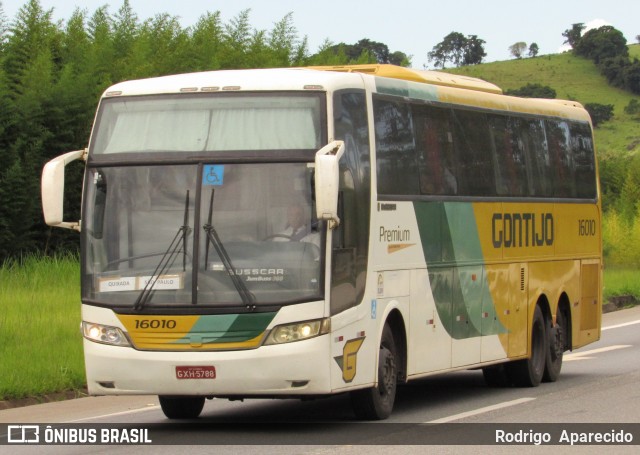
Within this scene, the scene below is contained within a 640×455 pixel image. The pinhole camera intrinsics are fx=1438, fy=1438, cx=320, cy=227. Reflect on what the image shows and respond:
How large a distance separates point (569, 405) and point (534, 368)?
9.70 feet

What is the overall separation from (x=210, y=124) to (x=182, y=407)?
3.05m

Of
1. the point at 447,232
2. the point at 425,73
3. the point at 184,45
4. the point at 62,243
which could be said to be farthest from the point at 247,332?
the point at 184,45

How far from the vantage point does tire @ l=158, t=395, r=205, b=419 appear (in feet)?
46.5

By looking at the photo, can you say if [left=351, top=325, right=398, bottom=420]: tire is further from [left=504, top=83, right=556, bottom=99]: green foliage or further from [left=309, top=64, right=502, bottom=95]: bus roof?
[left=504, top=83, right=556, bottom=99]: green foliage

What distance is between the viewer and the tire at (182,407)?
14.2 metres

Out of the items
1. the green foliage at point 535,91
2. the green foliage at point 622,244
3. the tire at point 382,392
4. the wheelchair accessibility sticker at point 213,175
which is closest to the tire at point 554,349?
the tire at point 382,392

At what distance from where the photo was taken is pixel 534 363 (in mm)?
18078

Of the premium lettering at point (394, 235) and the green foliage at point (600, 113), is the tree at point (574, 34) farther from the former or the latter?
the premium lettering at point (394, 235)

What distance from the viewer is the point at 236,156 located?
12750 mm

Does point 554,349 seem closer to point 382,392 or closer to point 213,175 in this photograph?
point 382,392

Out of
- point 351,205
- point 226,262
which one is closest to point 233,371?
point 226,262

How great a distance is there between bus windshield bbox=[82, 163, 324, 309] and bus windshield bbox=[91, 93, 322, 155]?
0.74 ft

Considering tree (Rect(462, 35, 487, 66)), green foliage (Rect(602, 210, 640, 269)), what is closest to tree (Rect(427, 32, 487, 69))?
tree (Rect(462, 35, 487, 66))

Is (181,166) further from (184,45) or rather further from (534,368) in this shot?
(184,45)
